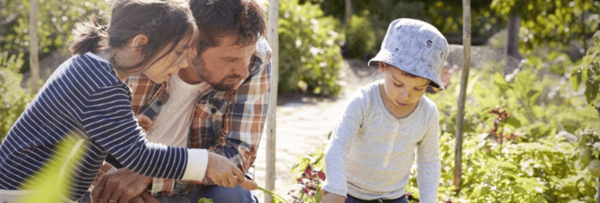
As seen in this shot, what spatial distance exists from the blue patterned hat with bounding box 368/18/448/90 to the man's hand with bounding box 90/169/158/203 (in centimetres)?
84

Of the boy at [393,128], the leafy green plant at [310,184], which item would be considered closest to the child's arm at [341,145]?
the boy at [393,128]

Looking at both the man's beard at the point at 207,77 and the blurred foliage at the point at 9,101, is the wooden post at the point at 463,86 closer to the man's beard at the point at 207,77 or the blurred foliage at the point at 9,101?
the man's beard at the point at 207,77

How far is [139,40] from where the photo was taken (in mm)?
1418

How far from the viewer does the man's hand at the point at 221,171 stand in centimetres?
146

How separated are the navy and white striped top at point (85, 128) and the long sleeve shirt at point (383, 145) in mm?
642

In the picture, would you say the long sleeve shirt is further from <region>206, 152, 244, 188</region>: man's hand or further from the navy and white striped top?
the navy and white striped top

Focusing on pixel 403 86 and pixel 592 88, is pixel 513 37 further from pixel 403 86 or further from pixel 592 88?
pixel 403 86

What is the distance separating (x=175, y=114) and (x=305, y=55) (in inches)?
201

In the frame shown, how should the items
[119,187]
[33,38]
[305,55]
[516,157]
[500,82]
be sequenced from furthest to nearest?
[305,55], [500,82], [33,38], [516,157], [119,187]

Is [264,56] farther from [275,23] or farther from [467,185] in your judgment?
[467,185]

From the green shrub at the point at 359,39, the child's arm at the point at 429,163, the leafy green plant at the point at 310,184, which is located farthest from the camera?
the green shrub at the point at 359,39

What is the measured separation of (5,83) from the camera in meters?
3.79

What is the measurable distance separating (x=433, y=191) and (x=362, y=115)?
375 mm

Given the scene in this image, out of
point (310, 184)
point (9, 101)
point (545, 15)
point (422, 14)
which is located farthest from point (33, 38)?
point (422, 14)
